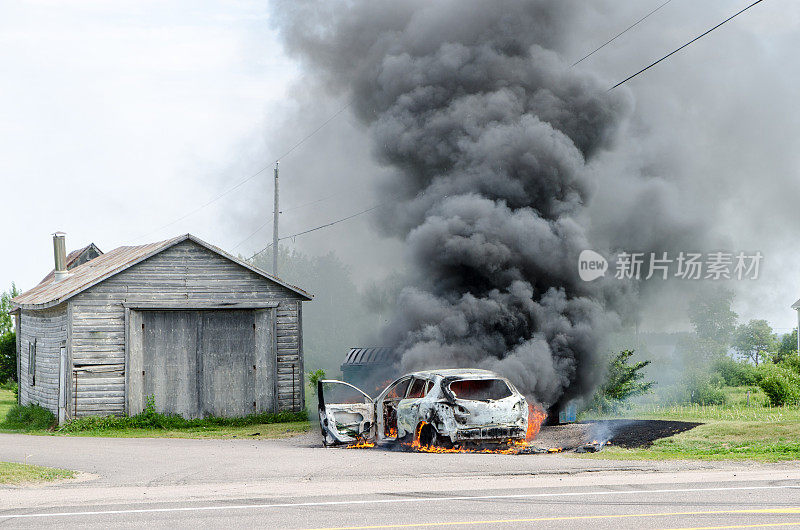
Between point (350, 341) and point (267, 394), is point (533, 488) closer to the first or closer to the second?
point (267, 394)

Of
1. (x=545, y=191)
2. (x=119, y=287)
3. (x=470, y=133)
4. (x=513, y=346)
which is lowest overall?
(x=513, y=346)

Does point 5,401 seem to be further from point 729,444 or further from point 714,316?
point 714,316

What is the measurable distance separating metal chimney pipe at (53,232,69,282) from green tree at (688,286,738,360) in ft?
138

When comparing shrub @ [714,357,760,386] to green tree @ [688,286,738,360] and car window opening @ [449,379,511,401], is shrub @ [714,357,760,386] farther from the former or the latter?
car window opening @ [449,379,511,401]

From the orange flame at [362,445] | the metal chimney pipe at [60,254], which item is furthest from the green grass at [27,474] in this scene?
the metal chimney pipe at [60,254]

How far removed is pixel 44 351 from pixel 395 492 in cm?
1794

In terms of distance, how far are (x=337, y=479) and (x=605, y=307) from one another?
52.9 feet

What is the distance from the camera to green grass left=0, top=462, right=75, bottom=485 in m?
10.7

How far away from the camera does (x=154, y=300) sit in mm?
22469

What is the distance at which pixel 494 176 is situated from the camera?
24422mm

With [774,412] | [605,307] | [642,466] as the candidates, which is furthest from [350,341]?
[642,466]

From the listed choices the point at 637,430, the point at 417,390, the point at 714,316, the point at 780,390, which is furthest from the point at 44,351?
the point at 714,316

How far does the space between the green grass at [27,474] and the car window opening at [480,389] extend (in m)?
6.21

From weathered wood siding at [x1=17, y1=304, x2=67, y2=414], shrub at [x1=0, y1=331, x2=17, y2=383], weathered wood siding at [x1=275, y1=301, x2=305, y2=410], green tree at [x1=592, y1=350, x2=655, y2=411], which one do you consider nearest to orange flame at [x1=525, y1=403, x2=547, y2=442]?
weathered wood siding at [x1=275, y1=301, x2=305, y2=410]
